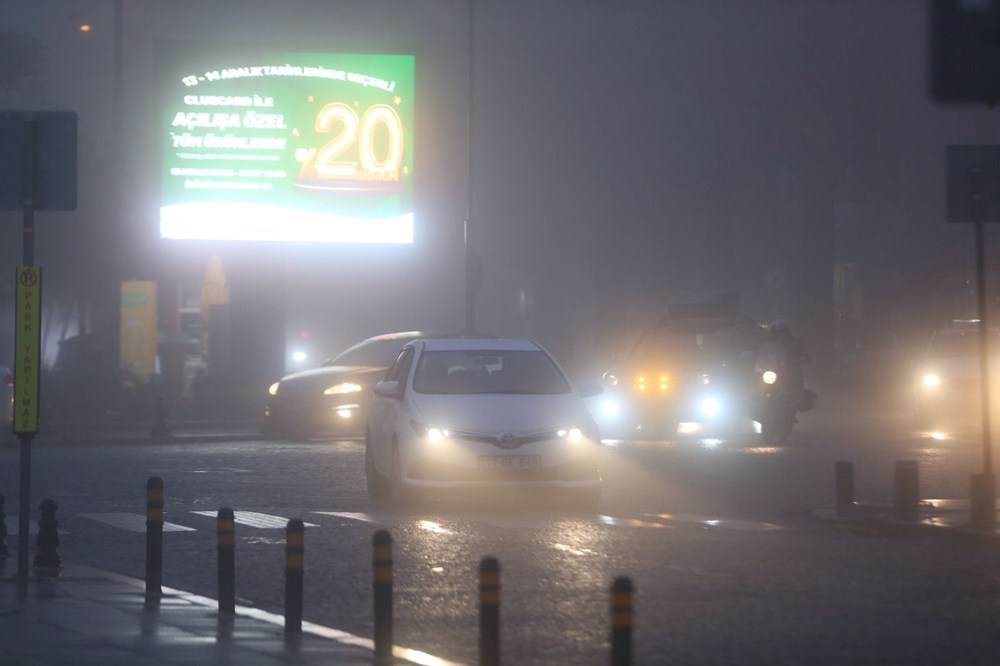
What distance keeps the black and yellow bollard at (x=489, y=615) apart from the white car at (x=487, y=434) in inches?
307

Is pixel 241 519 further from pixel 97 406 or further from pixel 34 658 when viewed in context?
pixel 97 406

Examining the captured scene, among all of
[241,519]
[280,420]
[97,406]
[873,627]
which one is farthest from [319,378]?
[873,627]

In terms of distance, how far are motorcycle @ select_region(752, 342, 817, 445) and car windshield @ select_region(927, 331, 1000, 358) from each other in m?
4.19

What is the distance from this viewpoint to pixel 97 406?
31.0 meters

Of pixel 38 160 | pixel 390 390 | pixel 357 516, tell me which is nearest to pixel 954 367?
pixel 390 390

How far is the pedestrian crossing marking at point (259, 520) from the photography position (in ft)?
46.2

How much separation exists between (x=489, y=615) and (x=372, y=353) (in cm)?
1964

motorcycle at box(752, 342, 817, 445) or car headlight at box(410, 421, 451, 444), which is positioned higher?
motorcycle at box(752, 342, 817, 445)

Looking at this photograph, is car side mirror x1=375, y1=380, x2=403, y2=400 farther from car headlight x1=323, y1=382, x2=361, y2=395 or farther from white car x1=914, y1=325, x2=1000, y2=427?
white car x1=914, y1=325, x2=1000, y2=427

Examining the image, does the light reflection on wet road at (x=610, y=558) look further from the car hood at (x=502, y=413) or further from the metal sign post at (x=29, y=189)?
the metal sign post at (x=29, y=189)

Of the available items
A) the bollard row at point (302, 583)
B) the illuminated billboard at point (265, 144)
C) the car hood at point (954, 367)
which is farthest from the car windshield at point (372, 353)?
the bollard row at point (302, 583)

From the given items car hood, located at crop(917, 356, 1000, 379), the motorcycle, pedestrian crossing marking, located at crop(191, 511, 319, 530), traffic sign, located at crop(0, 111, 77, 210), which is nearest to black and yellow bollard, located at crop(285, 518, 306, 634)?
traffic sign, located at crop(0, 111, 77, 210)

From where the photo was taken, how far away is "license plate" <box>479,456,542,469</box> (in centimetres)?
1480

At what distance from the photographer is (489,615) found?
691 cm
